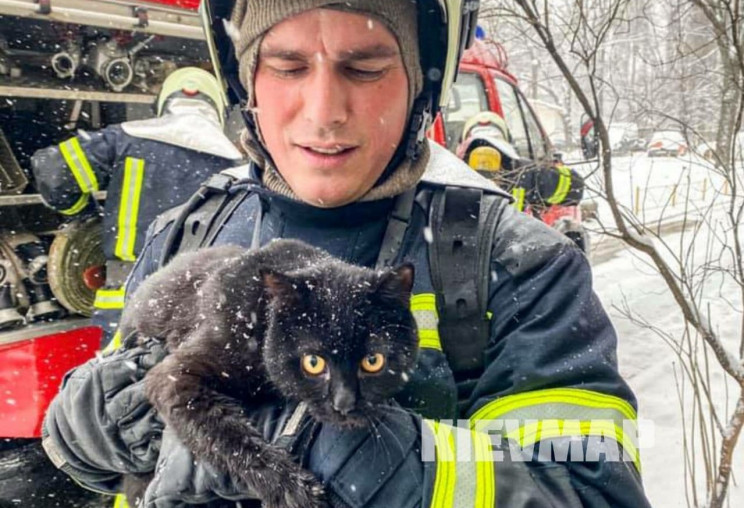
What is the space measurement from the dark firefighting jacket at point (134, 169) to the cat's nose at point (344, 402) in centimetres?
271

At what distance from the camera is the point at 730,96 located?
3.88m

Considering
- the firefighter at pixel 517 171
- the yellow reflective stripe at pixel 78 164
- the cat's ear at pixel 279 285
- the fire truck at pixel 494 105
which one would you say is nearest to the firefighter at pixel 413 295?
the cat's ear at pixel 279 285

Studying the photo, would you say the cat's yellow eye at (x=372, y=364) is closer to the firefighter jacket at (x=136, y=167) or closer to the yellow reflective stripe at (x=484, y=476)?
the yellow reflective stripe at (x=484, y=476)

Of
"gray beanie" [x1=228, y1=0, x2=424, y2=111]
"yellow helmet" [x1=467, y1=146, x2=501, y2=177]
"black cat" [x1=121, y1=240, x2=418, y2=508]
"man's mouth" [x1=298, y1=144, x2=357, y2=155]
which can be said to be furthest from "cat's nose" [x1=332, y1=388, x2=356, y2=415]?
"yellow helmet" [x1=467, y1=146, x2=501, y2=177]

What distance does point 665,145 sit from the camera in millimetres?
4508

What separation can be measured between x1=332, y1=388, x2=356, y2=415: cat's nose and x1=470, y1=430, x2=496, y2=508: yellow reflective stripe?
28cm

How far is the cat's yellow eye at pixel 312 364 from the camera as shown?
150cm

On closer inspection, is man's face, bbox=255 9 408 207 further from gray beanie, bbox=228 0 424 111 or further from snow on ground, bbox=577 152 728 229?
snow on ground, bbox=577 152 728 229

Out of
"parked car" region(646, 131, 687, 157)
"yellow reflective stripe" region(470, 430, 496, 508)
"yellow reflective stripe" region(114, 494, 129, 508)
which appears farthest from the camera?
"parked car" region(646, 131, 687, 157)

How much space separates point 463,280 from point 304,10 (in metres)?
0.84

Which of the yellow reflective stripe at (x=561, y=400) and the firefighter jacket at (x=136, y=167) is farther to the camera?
the firefighter jacket at (x=136, y=167)

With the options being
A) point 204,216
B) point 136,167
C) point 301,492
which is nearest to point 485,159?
point 136,167

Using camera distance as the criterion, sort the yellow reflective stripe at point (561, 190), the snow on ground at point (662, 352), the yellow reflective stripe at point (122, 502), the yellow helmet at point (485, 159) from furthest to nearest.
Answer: the yellow helmet at point (485, 159), the yellow reflective stripe at point (561, 190), the snow on ground at point (662, 352), the yellow reflective stripe at point (122, 502)

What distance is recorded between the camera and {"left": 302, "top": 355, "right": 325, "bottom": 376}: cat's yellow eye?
1.50m
